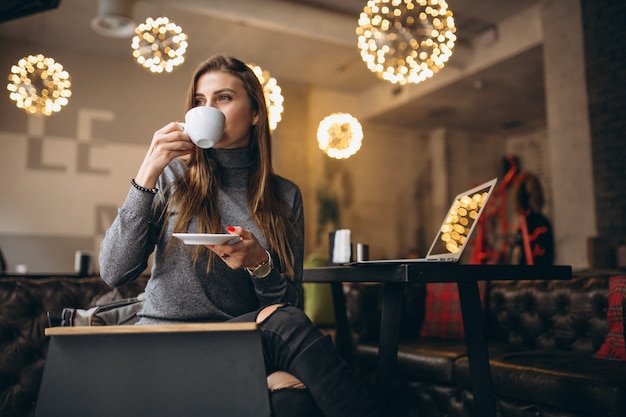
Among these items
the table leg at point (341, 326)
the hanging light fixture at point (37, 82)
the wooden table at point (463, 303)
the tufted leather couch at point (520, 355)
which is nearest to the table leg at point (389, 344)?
the wooden table at point (463, 303)

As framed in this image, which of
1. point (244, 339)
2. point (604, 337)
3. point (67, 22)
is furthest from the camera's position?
point (67, 22)

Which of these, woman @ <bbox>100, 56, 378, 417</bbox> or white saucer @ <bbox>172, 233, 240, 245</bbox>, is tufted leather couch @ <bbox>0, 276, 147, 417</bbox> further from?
white saucer @ <bbox>172, 233, 240, 245</bbox>

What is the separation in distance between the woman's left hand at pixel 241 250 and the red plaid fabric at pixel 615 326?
59.3 inches

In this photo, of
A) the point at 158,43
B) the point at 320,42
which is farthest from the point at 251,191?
the point at 320,42

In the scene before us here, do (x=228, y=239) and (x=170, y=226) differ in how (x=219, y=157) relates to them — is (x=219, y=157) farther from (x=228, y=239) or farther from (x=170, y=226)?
(x=228, y=239)

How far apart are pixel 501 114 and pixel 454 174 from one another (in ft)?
4.16

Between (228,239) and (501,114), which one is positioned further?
(501,114)

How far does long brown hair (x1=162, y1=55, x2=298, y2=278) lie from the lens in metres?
1.47

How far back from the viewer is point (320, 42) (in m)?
6.76

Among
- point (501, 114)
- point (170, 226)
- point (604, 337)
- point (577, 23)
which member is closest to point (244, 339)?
point (170, 226)

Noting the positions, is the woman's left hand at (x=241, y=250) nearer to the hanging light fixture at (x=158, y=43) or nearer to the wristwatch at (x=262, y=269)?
the wristwatch at (x=262, y=269)

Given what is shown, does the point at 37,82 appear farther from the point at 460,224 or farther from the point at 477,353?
the point at 477,353

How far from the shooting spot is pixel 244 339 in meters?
1.07

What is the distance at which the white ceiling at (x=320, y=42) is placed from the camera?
585 cm
